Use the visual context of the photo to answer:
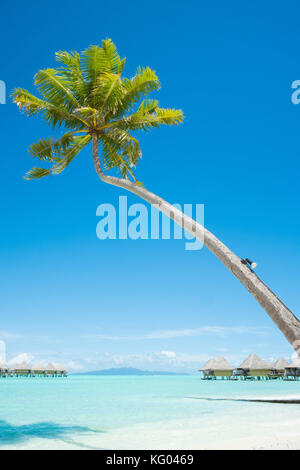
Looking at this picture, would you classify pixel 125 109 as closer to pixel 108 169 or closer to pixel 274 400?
pixel 108 169

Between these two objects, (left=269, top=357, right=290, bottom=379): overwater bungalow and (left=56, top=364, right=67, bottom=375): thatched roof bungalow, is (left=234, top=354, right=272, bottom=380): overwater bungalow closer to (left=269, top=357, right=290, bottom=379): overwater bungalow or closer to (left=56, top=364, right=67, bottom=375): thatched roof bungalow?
(left=269, top=357, right=290, bottom=379): overwater bungalow

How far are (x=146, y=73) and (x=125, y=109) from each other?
2.84 feet

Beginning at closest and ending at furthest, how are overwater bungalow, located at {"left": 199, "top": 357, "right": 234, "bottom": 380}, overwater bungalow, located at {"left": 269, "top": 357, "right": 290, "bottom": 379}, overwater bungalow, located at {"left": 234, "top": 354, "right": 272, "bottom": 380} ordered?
overwater bungalow, located at {"left": 269, "top": 357, "right": 290, "bottom": 379}
overwater bungalow, located at {"left": 234, "top": 354, "right": 272, "bottom": 380}
overwater bungalow, located at {"left": 199, "top": 357, "right": 234, "bottom": 380}

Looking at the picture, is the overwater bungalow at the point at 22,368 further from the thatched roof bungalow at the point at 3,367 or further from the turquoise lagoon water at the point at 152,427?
the turquoise lagoon water at the point at 152,427

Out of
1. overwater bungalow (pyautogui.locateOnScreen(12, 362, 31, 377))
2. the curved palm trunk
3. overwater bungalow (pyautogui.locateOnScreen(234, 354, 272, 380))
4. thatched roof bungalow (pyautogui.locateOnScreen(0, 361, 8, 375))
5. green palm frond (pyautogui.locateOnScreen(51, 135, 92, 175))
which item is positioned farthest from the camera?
overwater bungalow (pyautogui.locateOnScreen(12, 362, 31, 377))

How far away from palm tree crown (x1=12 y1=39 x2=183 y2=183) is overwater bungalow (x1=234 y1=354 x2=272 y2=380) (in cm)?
3326

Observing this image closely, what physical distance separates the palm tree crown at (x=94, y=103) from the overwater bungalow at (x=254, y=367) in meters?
33.3

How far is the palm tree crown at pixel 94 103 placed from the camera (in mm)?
7785

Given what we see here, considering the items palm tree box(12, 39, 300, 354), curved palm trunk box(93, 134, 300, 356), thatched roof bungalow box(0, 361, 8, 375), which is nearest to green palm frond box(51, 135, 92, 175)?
palm tree box(12, 39, 300, 354)

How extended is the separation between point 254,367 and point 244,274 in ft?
116

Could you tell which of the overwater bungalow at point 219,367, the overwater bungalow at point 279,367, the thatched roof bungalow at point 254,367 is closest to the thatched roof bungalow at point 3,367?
the overwater bungalow at point 219,367

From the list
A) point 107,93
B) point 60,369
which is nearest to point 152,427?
point 107,93

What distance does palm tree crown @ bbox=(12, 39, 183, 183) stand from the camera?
7.79 metres

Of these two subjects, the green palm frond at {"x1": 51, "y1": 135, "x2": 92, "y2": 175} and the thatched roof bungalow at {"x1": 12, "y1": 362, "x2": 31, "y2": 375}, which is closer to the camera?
the green palm frond at {"x1": 51, "y1": 135, "x2": 92, "y2": 175}
